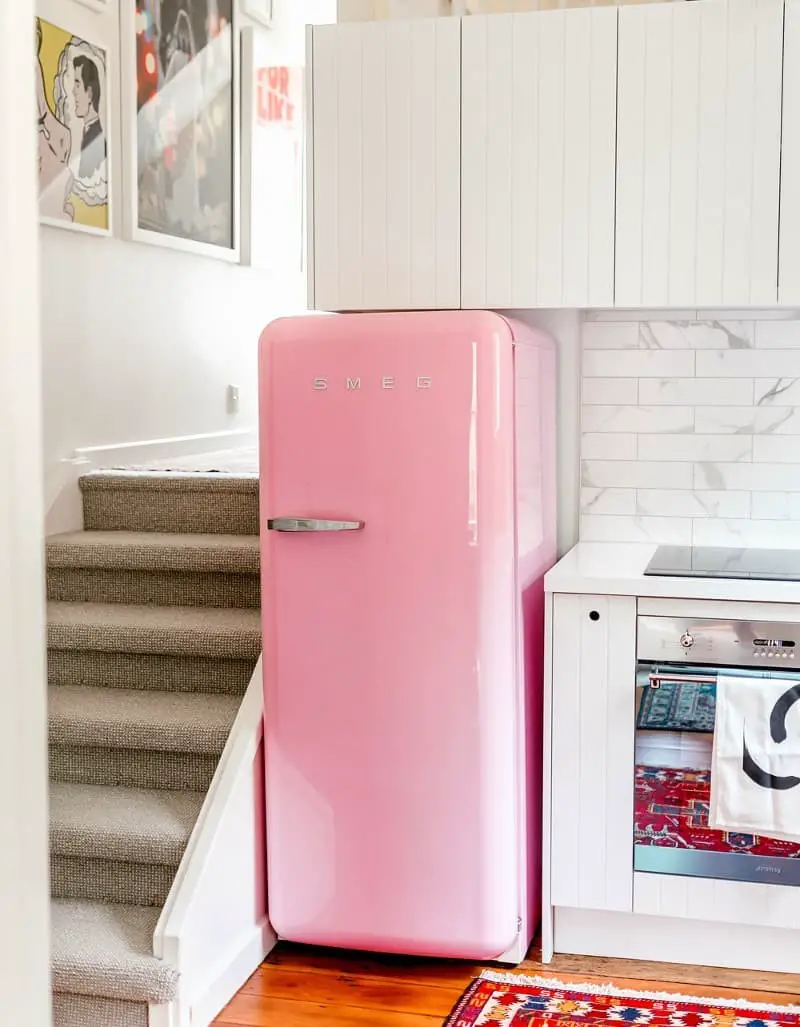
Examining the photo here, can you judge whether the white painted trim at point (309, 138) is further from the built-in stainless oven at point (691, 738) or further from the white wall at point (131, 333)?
the built-in stainless oven at point (691, 738)

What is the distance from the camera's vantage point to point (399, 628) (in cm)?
282

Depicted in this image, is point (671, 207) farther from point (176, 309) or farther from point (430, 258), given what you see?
point (176, 309)

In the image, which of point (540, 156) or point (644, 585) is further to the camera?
point (540, 156)

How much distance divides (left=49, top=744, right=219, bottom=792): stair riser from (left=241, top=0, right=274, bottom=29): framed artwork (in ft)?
10.4

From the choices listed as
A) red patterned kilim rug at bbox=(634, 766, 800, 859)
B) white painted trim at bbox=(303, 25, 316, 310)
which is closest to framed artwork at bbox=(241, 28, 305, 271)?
white painted trim at bbox=(303, 25, 316, 310)

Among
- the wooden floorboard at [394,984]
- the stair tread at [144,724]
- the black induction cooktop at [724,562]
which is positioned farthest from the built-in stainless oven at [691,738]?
the stair tread at [144,724]

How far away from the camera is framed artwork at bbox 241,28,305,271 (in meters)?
4.97

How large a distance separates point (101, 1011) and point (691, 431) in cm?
198

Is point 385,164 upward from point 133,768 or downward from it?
upward

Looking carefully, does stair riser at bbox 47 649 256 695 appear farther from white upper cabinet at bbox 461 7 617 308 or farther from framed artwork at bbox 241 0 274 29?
framed artwork at bbox 241 0 274 29

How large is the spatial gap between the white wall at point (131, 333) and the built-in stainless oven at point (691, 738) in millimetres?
1980

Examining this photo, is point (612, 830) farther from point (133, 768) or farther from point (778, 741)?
point (133, 768)

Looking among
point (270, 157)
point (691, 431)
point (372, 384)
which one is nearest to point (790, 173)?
point (691, 431)

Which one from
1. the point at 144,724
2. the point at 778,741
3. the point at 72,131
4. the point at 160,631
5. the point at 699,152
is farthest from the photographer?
the point at 72,131
